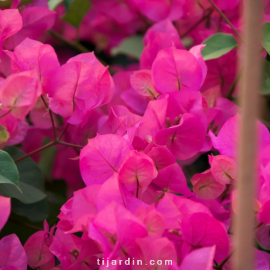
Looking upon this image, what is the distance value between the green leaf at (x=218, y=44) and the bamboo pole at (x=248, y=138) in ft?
0.82

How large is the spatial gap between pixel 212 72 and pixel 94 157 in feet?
0.77

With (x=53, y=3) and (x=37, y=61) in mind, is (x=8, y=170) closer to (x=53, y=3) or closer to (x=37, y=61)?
(x=37, y=61)

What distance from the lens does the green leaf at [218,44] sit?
0.43m

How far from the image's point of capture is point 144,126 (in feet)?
1.12

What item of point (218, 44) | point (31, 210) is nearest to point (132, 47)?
point (218, 44)

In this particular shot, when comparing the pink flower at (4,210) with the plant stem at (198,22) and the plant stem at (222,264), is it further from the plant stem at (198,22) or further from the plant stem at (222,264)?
the plant stem at (198,22)

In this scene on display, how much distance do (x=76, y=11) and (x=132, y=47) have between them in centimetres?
11

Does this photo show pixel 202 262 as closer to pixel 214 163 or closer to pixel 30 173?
pixel 214 163

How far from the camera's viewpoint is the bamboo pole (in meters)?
0.18

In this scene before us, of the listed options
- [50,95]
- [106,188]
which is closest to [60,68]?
[50,95]

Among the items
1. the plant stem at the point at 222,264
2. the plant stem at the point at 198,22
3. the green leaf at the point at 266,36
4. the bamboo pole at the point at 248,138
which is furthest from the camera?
the plant stem at the point at 198,22

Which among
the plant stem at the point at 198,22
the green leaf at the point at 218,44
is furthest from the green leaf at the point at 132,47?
the green leaf at the point at 218,44

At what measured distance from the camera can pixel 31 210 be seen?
437mm

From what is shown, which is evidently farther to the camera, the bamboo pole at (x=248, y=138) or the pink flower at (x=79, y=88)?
the pink flower at (x=79, y=88)
